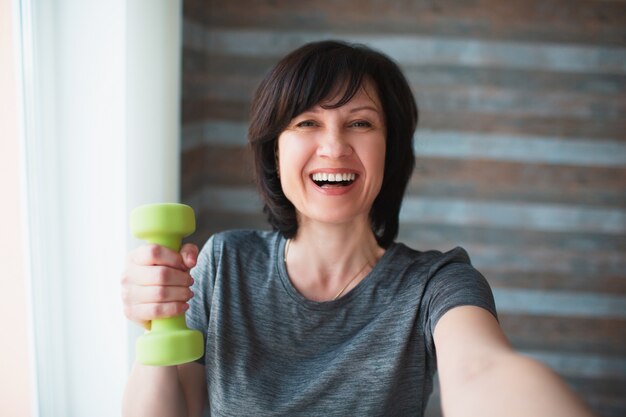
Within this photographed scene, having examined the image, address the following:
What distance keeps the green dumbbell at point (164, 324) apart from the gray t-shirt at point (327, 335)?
137 mm

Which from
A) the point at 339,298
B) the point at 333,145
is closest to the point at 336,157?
the point at 333,145

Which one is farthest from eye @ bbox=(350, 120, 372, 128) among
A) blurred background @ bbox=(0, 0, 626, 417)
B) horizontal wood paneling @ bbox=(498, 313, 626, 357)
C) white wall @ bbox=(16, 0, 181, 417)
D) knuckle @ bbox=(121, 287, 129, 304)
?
horizontal wood paneling @ bbox=(498, 313, 626, 357)

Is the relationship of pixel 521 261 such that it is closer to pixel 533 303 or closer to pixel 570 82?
pixel 533 303

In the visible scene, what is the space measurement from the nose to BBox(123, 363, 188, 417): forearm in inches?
17.8

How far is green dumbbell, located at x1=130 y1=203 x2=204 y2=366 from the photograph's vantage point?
1.02 m

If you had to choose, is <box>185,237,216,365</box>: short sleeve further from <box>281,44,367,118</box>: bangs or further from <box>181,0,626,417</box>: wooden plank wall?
<box>181,0,626,417</box>: wooden plank wall

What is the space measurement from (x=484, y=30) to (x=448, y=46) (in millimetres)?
158

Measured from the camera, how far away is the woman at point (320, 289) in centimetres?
111

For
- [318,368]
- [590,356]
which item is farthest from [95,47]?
[590,356]

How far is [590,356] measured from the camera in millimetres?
2936

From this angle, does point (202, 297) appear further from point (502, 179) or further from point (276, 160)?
point (502, 179)

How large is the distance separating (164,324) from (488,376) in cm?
49

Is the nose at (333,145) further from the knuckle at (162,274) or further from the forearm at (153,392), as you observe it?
the forearm at (153,392)

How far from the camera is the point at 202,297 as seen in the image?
1.23m
